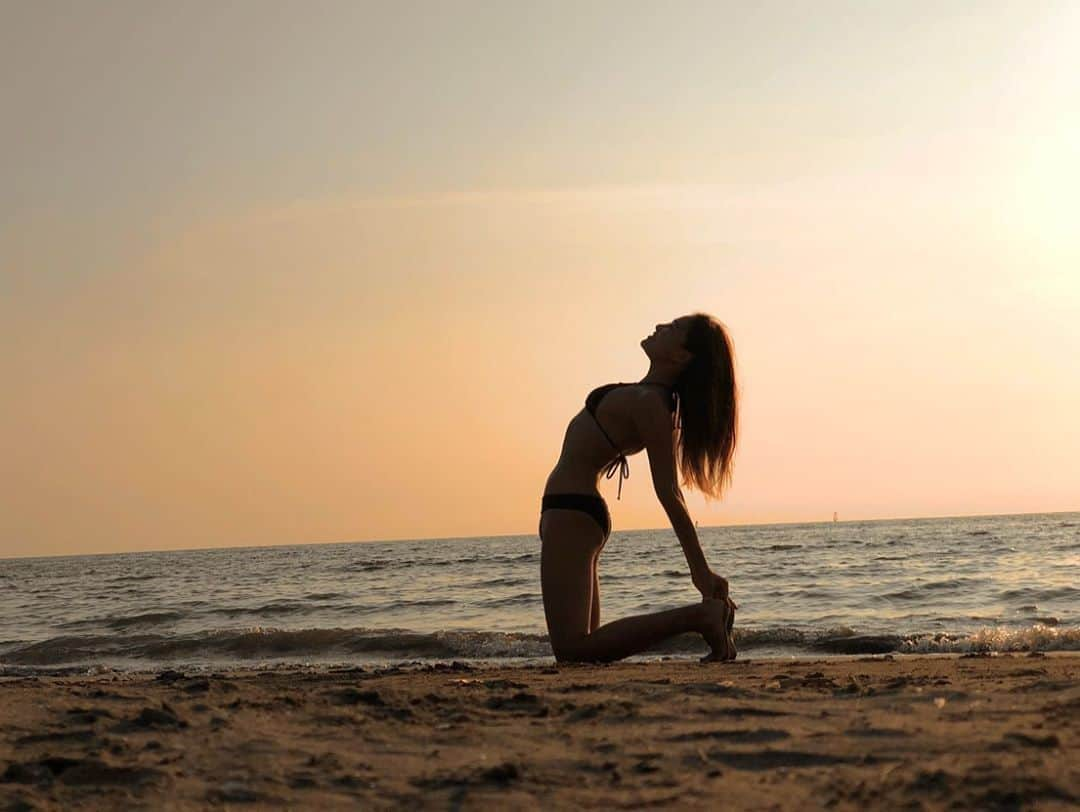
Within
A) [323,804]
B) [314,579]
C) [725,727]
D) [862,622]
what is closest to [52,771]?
[323,804]

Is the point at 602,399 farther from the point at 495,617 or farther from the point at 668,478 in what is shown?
the point at 495,617

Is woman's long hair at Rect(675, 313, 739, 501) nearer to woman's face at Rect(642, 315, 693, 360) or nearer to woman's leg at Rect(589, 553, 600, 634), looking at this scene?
woman's face at Rect(642, 315, 693, 360)

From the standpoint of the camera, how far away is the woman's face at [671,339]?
5.43 meters

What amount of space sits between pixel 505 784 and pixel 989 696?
5.78ft

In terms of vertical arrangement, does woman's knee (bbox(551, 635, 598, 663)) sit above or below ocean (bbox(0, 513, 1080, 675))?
above

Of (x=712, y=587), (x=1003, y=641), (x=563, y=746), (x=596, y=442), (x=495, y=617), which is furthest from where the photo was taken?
(x=495, y=617)

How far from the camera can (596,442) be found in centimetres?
557

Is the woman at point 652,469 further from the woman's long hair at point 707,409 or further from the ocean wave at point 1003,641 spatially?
the ocean wave at point 1003,641

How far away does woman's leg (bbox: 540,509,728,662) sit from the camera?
548cm

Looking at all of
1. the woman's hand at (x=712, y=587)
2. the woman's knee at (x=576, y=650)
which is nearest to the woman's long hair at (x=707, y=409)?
the woman's hand at (x=712, y=587)

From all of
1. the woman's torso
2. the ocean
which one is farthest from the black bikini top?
the ocean

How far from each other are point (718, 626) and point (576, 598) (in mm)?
714

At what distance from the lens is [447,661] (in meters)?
8.56

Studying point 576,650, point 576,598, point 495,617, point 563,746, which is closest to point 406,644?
point 495,617
